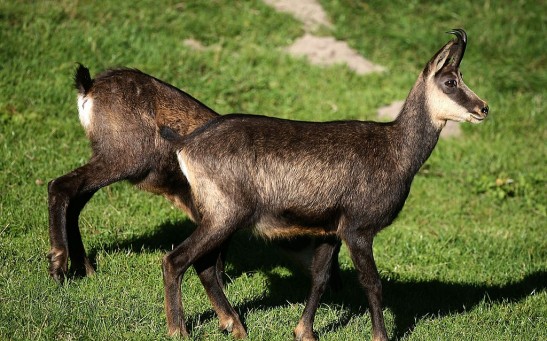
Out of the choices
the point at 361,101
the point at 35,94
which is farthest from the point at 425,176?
the point at 35,94

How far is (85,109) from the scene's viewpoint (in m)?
7.02

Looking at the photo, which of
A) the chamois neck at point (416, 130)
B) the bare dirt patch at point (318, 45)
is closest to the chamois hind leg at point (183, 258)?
the chamois neck at point (416, 130)

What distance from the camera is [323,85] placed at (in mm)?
11664

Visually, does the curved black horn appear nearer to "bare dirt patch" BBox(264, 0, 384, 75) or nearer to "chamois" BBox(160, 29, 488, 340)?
"chamois" BBox(160, 29, 488, 340)

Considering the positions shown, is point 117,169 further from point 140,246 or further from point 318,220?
point 318,220

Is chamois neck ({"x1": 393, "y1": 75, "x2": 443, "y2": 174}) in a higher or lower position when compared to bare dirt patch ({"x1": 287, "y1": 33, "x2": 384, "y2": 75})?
higher

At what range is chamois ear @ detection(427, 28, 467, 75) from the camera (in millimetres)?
6594

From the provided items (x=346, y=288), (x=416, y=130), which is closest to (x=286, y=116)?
(x=346, y=288)

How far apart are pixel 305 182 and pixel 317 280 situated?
0.86m

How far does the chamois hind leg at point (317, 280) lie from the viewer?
633cm

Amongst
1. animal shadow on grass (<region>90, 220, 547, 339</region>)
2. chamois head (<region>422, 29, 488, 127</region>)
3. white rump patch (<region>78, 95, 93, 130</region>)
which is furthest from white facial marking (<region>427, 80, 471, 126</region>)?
white rump patch (<region>78, 95, 93, 130</region>)

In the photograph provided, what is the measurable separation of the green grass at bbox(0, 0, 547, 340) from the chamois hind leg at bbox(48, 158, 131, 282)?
6.7 inches

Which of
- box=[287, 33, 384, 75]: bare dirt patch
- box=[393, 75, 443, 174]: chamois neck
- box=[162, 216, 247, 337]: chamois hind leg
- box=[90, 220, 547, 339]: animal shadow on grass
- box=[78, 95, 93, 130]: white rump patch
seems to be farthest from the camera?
box=[287, 33, 384, 75]: bare dirt patch

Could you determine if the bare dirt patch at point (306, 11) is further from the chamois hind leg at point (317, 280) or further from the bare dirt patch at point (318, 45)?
the chamois hind leg at point (317, 280)
